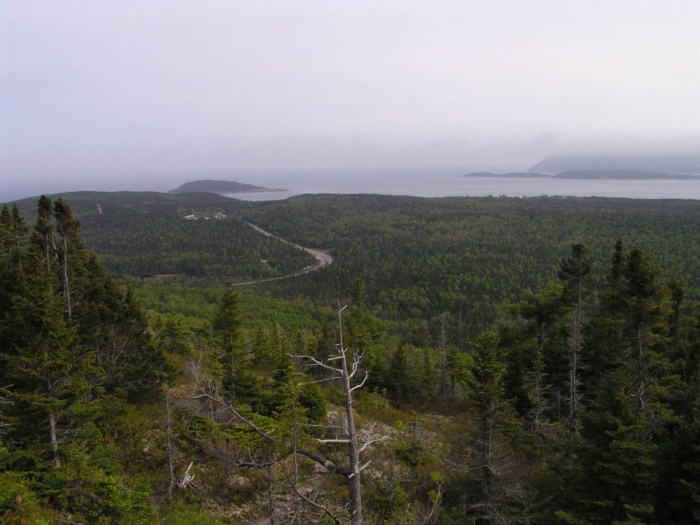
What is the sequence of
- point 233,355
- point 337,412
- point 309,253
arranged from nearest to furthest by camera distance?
1. point 233,355
2. point 337,412
3. point 309,253

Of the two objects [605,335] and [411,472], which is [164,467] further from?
[605,335]

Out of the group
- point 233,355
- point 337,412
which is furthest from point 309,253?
point 233,355

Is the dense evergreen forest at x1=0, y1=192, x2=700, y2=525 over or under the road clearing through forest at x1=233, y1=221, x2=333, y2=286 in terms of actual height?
over

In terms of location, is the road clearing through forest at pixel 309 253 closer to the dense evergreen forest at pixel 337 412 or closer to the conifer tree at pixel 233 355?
the dense evergreen forest at pixel 337 412

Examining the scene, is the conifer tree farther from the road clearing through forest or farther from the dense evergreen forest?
the road clearing through forest

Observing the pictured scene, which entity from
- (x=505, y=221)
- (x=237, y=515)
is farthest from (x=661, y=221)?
(x=237, y=515)

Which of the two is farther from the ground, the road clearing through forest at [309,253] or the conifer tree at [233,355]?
the conifer tree at [233,355]

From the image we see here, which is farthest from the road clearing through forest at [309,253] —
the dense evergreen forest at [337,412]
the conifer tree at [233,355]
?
the conifer tree at [233,355]

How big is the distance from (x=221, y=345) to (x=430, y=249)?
295 ft

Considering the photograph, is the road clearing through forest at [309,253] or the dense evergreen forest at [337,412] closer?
the dense evergreen forest at [337,412]

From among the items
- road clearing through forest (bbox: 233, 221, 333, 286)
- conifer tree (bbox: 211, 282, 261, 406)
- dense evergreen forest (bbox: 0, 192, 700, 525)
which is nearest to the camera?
dense evergreen forest (bbox: 0, 192, 700, 525)

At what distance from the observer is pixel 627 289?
46.1 ft

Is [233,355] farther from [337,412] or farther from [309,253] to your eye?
[309,253]

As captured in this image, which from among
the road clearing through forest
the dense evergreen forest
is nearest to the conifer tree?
the dense evergreen forest
